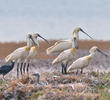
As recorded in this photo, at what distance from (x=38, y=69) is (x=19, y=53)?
7.49 m

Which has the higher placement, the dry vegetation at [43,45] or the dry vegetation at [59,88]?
the dry vegetation at [43,45]

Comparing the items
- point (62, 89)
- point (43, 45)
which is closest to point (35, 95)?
point (62, 89)

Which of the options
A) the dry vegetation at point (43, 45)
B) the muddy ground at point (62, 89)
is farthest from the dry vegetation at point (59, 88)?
the dry vegetation at point (43, 45)

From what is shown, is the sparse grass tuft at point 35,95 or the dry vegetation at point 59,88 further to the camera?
the sparse grass tuft at point 35,95

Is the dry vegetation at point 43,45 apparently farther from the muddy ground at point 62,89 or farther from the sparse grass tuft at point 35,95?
the sparse grass tuft at point 35,95

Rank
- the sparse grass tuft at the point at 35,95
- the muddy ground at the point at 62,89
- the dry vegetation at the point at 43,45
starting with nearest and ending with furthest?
the muddy ground at the point at 62,89, the sparse grass tuft at the point at 35,95, the dry vegetation at the point at 43,45

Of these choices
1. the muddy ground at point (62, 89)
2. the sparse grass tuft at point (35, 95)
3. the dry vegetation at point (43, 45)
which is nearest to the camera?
the muddy ground at point (62, 89)

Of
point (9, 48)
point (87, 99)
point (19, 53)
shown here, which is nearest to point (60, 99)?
point (87, 99)

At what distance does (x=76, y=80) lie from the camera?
2006 cm

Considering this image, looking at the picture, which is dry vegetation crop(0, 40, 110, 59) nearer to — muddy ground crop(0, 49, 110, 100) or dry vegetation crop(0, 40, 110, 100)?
muddy ground crop(0, 49, 110, 100)

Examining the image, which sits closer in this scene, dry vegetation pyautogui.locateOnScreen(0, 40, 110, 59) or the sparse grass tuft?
the sparse grass tuft

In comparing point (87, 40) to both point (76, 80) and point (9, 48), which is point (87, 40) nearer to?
point (9, 48)

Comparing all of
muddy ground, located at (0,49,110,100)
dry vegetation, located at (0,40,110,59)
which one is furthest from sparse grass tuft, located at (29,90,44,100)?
dry vegetation, located at (0,40,110,59)

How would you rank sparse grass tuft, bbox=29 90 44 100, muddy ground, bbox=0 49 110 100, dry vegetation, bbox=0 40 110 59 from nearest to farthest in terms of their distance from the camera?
muddy ground, bbox=0 49 110 100 < sparse grass tuft, bbox=29 90 44 100 < dry vegetation, bbox=0 40 110 59
